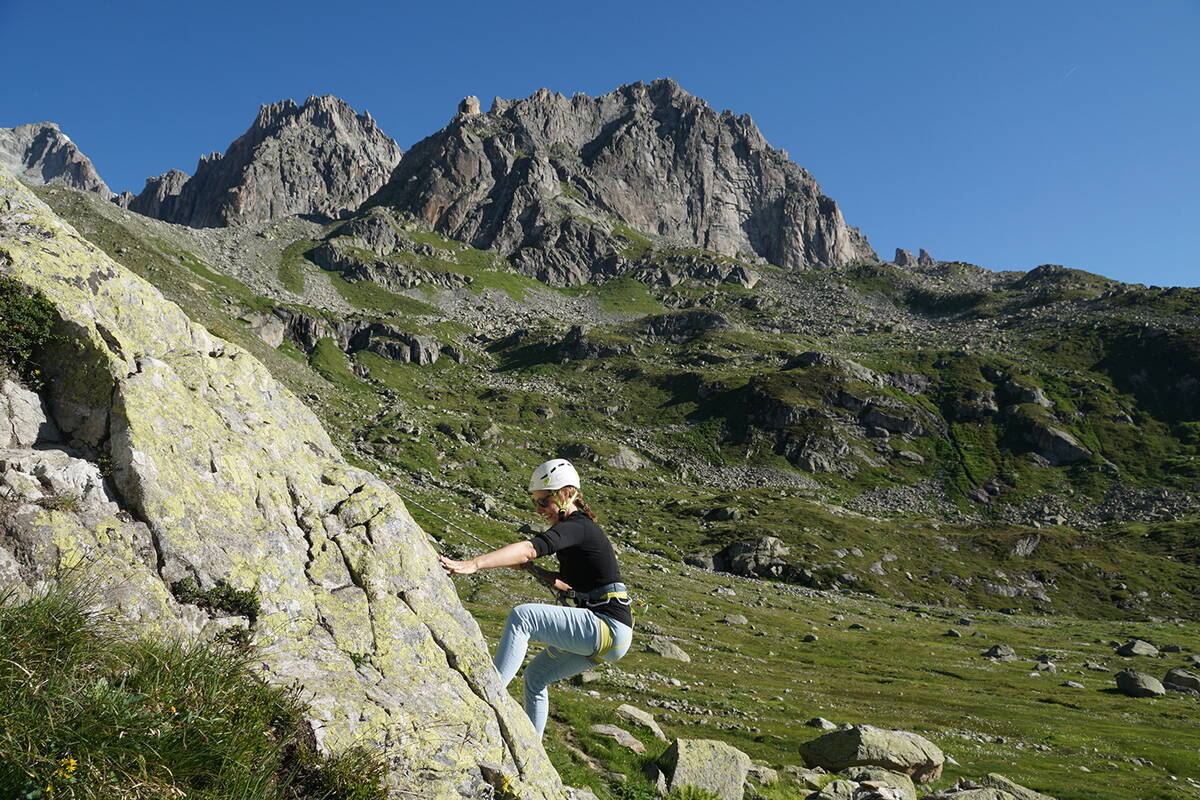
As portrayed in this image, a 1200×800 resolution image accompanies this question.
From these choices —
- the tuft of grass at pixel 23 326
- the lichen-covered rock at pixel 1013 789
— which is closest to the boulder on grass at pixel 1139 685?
the lichen-covered rock at pixel 1013 789

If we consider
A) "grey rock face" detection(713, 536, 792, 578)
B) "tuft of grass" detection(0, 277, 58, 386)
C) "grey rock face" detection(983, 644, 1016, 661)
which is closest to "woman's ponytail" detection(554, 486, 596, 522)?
"tuft of grass" detection(0, 277, 58, 386)

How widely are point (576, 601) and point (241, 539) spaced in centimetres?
515

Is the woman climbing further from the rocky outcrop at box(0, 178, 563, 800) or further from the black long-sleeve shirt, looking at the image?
the rocky outcrop at box(0, 178, 563, 800)

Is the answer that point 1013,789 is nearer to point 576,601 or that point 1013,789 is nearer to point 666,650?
point 576,601

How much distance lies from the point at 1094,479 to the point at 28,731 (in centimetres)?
24763

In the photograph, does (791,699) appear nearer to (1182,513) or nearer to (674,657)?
(674,657)

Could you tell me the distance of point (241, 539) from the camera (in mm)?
8992

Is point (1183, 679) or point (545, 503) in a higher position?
point (545, 503)

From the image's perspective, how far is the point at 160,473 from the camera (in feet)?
28.7

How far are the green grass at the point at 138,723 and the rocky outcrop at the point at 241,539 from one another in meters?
0.63

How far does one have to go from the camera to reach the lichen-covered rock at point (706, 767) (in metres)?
14.9

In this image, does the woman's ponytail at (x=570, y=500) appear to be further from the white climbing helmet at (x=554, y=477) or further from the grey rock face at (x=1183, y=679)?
the grey rock face at (x=1183, y=679)

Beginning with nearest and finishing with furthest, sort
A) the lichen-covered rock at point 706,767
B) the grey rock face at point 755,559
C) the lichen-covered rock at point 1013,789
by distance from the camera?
1. the lichen-covered rock at point 706,767
2. the lichen-covered rock at point 1013,789
3. the grey rock face at point 755,559

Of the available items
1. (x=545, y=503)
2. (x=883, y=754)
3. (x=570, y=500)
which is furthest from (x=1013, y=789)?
(x=545, y=503)
